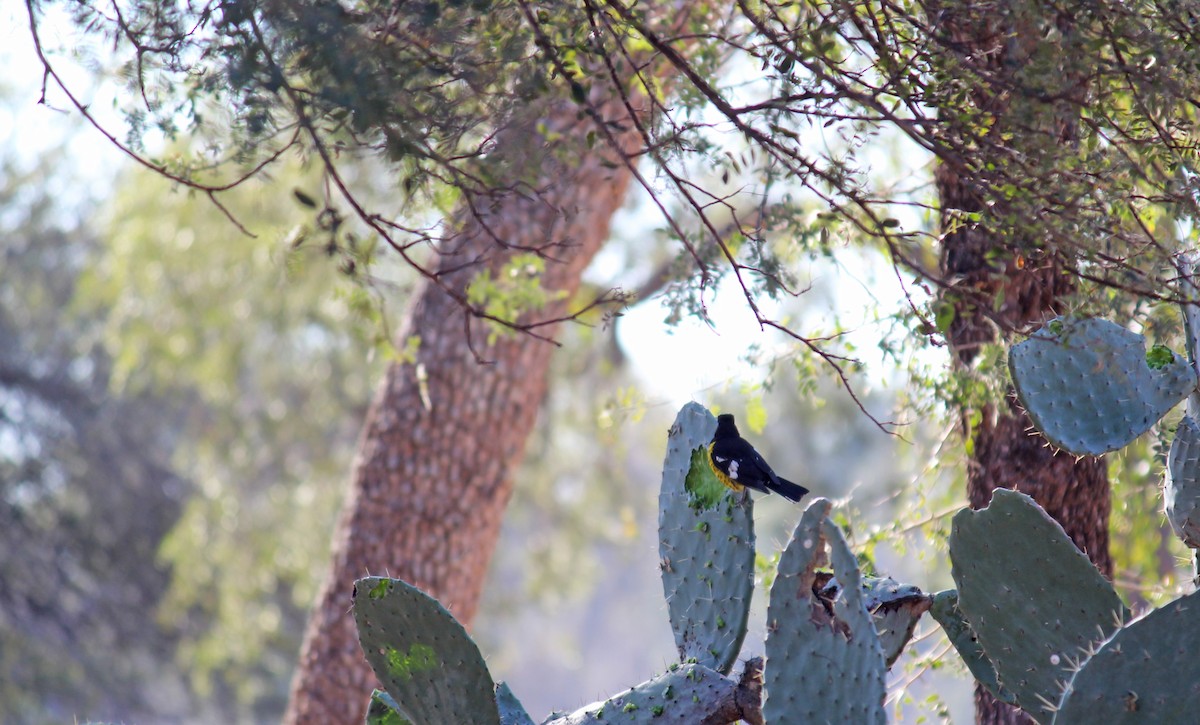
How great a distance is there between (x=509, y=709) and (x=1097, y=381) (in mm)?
1810

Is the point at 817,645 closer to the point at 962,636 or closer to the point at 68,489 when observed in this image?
the point at 962,636

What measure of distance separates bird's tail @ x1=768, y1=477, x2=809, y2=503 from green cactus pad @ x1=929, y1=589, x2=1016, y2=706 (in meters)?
0.46

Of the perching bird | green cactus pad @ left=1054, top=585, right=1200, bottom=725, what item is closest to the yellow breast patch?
the perching bird

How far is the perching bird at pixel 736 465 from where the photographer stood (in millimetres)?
2861

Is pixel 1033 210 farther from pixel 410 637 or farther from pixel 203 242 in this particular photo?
pixel 203 242

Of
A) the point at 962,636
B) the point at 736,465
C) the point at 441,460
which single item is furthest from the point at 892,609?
the point at 441,460

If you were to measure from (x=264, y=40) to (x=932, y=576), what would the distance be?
4582mm

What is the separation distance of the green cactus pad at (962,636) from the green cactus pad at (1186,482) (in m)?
0.59

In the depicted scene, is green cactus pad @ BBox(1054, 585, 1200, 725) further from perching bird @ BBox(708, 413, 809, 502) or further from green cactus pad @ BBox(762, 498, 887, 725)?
perching bird @ BBox(708, 413, 809, 502)

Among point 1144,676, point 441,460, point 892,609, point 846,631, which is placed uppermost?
point 441,460

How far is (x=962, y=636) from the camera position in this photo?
2896mm

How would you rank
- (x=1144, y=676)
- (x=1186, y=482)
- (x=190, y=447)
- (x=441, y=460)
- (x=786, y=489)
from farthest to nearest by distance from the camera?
(x=190, y=447)
(x=441, y=460)
(x=786, y=489)
(x=1186, y=482)
(x=1144, y=676)

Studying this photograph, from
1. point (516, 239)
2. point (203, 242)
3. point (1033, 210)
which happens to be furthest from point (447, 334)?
point (203, 242)

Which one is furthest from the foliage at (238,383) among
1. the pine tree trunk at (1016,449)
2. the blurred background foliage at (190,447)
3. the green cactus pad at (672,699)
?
the green cactus pad at (672,699)
